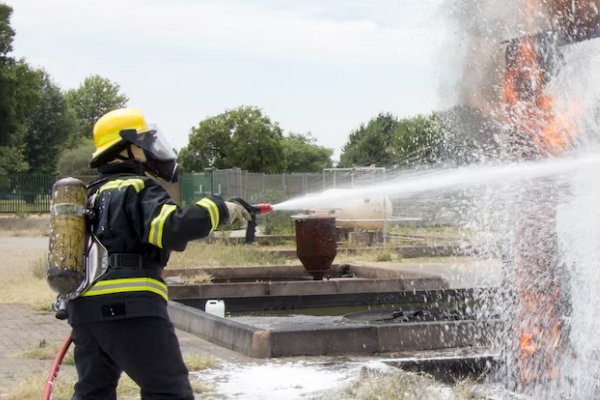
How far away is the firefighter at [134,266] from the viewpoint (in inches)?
162

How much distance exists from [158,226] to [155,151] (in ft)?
1.87

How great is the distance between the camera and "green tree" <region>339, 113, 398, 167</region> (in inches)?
2515

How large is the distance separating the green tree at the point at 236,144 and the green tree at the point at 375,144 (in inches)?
260

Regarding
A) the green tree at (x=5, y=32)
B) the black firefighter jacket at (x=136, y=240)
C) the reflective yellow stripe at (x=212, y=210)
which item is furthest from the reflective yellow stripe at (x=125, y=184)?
the green tree at (x=5, y=32)

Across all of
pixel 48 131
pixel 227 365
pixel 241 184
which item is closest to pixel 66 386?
pixel 227 365

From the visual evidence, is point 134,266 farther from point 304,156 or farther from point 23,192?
point 304,156

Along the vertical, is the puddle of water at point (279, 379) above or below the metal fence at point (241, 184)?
below

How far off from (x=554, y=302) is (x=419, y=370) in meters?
1.07

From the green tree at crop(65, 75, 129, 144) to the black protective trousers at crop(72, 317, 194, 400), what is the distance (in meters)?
88.1

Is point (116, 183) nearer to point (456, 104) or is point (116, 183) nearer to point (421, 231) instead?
point (456, 104)

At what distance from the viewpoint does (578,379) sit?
610cm

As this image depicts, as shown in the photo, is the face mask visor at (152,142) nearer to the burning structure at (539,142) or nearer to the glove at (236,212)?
the glove at (236,212)

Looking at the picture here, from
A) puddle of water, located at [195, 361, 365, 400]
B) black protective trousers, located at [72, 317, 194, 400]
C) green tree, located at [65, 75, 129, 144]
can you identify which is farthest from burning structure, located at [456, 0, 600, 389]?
green tree, located at [65, 75, 129, 144]

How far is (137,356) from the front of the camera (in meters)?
4.13
